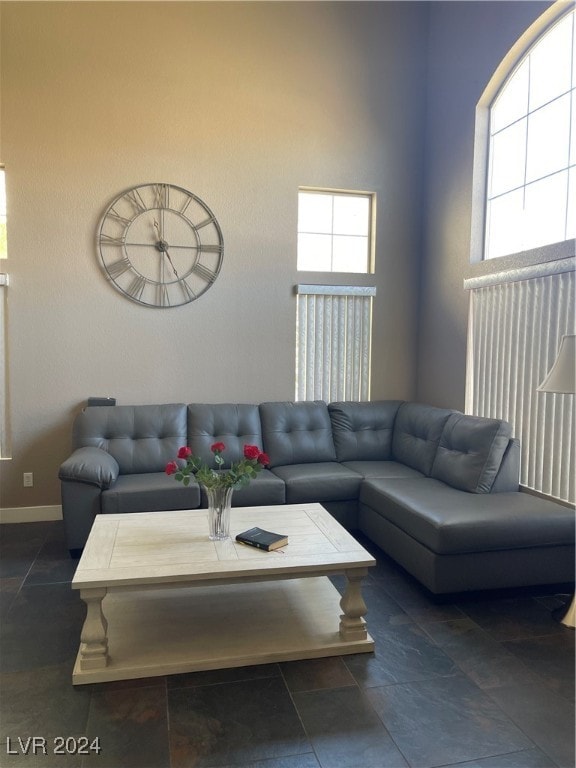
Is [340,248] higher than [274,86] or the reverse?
the reverse

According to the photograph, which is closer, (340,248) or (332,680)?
(332,680)

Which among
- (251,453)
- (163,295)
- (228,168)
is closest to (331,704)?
(251,453)

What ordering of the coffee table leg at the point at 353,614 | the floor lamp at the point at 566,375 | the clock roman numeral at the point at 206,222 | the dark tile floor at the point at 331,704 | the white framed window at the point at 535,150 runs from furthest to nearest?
the clock roman numeral at the point at 206,222, the white framed window at the point at 535,150, the floor lamp at the point at 566,375, the coffee table leg at the point at 353,614, the dark tile floor at the point at 331,704

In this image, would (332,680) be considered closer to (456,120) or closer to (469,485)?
(469,485)

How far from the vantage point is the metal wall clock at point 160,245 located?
4062 mm

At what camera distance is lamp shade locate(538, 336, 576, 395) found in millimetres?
2541

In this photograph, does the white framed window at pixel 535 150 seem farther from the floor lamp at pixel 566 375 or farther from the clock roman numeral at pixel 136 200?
the clock roman numeral at pixel 136 200

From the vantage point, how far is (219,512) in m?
2.45

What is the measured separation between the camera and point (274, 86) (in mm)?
4285

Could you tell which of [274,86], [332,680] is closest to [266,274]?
[274,86]

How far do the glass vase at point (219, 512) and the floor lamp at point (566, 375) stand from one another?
5.24 feet

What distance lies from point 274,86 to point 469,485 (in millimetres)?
3335

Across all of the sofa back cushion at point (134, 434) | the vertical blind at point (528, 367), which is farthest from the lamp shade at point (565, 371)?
the sofa back cushion at point (134, 434)

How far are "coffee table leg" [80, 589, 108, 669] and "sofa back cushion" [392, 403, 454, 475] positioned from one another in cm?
233
